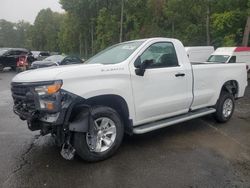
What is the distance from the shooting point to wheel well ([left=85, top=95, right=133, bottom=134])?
483 centimetres

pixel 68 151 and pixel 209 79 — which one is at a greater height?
pixel 209 79

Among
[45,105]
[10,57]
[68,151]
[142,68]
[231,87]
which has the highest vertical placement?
[10,57]

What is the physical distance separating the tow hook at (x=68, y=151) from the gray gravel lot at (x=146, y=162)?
17 cm

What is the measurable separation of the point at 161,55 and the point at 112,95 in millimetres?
1498

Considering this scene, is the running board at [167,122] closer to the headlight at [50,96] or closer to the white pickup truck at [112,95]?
the white pickup truck at [112,95]

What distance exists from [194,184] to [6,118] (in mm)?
5550

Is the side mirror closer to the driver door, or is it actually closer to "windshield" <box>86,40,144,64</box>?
the driver door

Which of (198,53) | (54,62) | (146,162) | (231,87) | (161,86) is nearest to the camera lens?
(146,162)

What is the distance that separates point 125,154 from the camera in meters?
5.16

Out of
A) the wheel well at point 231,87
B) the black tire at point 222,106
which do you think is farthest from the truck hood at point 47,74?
the wheel well at point 231,87

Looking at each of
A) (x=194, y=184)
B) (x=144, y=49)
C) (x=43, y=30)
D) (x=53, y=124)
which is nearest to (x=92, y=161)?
(x=53, y=124)

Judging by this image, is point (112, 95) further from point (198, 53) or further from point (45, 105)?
point (198, 53)

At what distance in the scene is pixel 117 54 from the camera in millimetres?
5684

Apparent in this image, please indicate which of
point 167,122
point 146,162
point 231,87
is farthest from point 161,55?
point 231,87
